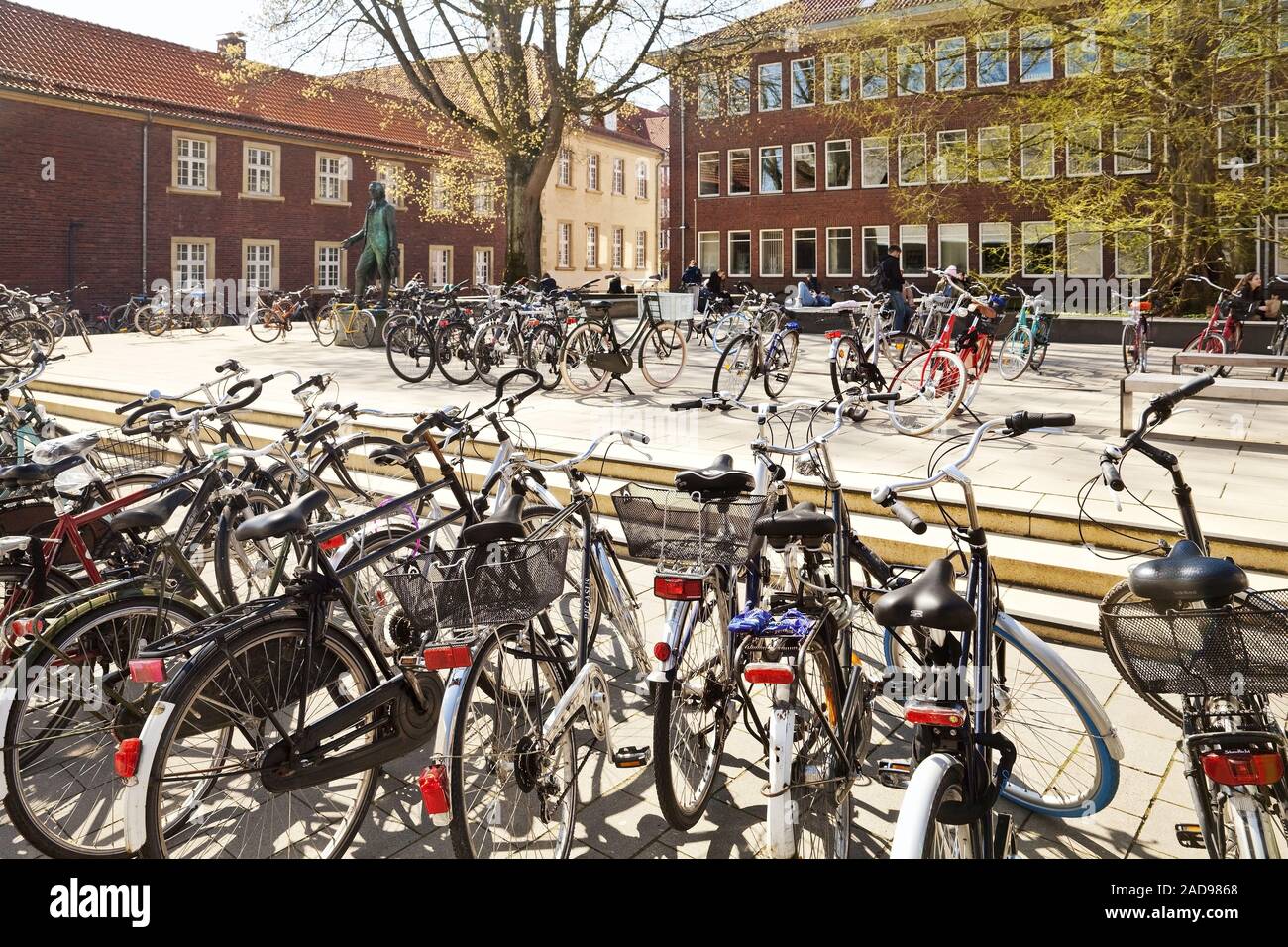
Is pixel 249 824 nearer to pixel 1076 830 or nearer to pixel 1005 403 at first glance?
pixel 1076 830

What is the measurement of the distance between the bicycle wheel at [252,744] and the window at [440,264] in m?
38.0

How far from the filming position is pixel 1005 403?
442 inches

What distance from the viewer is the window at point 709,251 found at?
41469mm

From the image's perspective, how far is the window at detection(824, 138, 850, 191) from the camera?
125 feet

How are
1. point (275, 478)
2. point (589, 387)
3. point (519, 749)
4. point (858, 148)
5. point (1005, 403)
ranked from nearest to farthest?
point (519, 749) < point (275, 478) < point (1005, 403) < point (589, 387) < point (858, 148)

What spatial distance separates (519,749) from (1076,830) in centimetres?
174

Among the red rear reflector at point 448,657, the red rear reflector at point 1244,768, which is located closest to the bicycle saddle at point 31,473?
the red rear reflector at point 448,657

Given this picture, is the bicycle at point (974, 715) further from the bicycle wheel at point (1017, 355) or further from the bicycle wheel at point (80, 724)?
the bicycle wheel at point (1017, 355)

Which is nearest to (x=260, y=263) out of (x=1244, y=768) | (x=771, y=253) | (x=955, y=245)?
(x=771, y=253)

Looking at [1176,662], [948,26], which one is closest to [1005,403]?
[1176,662]

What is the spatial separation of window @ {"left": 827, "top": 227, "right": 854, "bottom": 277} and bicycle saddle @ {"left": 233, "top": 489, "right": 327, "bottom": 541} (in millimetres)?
36761

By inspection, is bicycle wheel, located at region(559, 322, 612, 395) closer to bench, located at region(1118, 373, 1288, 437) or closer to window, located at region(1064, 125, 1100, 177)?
bench, located at region(1118, 373, 1288, 437)

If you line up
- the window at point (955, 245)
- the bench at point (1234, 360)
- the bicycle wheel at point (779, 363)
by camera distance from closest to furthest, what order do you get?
the bench at point (1234, 360) < the bicycle wheel at point (779, 363) < the window at point (955, 245)

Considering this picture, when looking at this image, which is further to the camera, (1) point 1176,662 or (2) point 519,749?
(2) point 519,749
